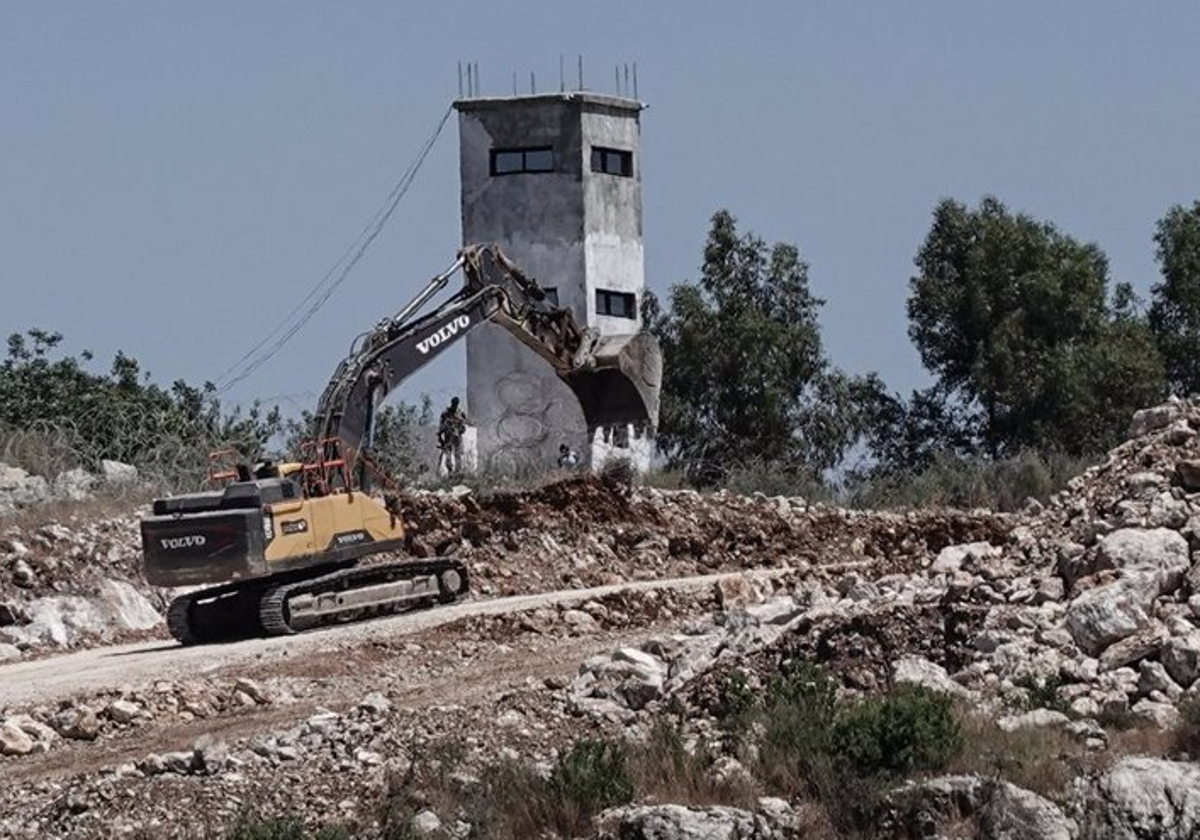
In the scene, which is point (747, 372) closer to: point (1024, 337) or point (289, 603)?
point (1024, 337)

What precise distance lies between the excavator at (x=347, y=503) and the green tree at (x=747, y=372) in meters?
16.1

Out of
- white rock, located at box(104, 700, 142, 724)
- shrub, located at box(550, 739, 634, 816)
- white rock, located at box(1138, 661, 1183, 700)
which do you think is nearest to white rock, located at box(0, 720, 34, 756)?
white rock, located at box(104, 700, 142, 724)

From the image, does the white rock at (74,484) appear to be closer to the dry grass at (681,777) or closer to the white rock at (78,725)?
the white rock at (78,725)

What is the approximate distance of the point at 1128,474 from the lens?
24438 mm

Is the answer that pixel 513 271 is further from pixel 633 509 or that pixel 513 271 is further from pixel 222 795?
pixel 222 795

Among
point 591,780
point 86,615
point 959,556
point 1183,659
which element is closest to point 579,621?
point 959,556

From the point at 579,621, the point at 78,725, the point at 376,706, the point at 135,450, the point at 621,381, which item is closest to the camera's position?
the point at 376,706

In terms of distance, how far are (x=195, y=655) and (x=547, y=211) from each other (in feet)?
103

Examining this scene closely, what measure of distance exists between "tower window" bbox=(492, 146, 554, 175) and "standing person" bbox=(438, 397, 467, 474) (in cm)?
1178

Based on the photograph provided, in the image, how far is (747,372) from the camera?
51.8m

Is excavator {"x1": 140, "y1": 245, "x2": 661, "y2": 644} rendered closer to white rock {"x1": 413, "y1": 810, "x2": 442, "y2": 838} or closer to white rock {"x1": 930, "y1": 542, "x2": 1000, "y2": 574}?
white rock {"x1": 930, "y1": 542, "x2": 1000, "y2": 574}

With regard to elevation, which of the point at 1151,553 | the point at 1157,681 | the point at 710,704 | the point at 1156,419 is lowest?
the point at 710,704

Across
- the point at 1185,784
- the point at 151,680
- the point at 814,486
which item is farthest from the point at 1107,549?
the point at 814,486

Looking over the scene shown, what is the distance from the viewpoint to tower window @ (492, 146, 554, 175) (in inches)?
2307
